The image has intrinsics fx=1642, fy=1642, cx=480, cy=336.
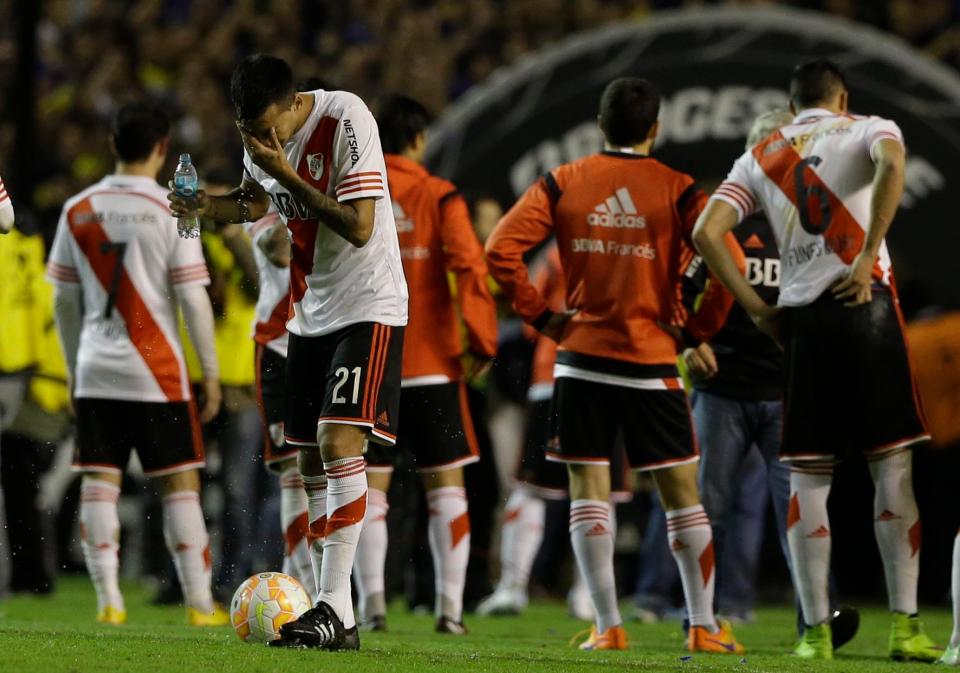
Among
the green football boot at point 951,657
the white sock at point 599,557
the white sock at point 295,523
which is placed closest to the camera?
the green football boot at point 951,657

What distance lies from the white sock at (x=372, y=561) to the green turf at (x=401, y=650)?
0.15m

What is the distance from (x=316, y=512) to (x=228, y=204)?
114cm

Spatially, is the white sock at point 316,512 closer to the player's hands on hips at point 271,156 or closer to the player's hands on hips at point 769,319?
the player's hands on hips at point 271,156

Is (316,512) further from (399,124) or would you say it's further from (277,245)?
(399,124)

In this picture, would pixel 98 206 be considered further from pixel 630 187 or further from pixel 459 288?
pixel 630 187

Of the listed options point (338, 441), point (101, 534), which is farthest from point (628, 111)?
point (101, 534)

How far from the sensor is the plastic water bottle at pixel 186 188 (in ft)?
18.1

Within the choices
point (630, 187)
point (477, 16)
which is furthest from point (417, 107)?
point (477, 16)

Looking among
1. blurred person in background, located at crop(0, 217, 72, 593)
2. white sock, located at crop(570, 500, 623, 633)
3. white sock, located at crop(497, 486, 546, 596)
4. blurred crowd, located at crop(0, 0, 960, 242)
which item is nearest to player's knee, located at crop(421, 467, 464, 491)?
white sock, located at crop(570, 500, 623, 633)

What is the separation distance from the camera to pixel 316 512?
5.87m

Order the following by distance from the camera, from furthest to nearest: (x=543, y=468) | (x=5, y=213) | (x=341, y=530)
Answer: (x=543, y=468) → (x=5, y=213) → (x=341, y=530)

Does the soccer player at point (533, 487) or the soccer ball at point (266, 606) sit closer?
the soccer ball at point (266, 606)

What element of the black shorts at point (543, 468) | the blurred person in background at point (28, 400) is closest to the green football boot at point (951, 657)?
the black shorts at point (543, 468)

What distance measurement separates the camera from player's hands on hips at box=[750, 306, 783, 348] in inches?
259
